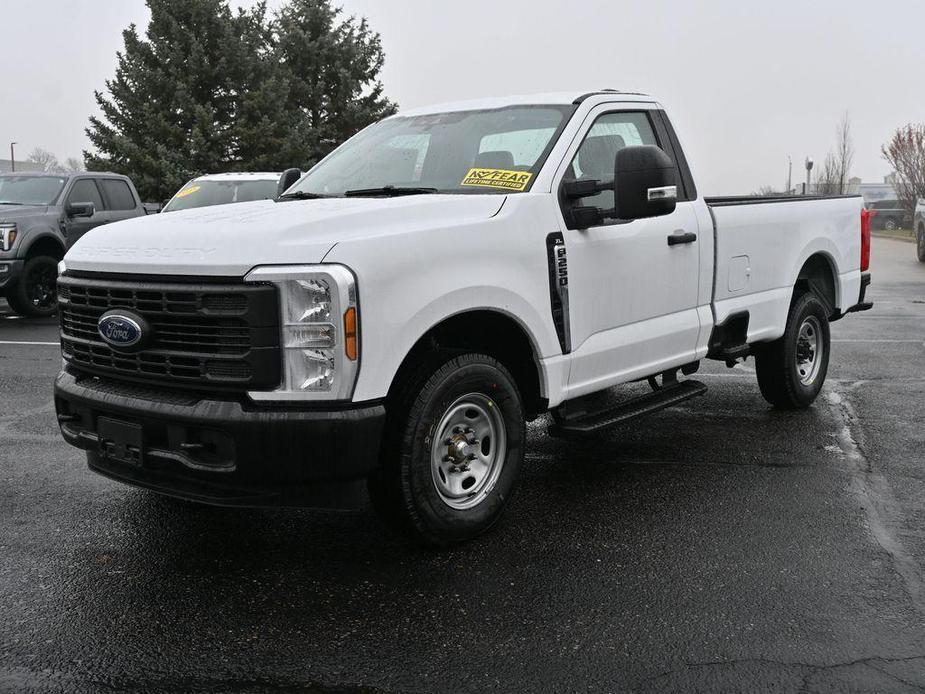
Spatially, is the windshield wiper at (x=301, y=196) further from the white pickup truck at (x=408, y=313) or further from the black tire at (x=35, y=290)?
the black tire at (x=35, y=290)

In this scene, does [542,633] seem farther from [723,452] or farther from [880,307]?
[880,307]

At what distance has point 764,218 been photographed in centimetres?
636

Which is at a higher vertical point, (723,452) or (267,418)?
→ (267,418)

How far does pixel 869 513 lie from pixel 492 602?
2149 mm

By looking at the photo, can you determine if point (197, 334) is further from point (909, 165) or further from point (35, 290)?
point (909, 165)

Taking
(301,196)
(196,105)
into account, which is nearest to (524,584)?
(301,196)

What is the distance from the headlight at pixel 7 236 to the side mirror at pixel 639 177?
10.4 meters

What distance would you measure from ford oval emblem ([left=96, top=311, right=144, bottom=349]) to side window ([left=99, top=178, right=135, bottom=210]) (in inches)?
459

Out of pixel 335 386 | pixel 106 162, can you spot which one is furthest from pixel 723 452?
pixel 106 162

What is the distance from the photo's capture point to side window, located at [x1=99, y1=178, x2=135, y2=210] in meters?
15.0

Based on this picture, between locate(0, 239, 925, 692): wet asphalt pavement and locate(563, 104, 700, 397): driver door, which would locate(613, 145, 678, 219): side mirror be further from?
locate(0, 239, 925, 692): wet asphalt pavement

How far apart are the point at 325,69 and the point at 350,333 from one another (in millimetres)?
41181

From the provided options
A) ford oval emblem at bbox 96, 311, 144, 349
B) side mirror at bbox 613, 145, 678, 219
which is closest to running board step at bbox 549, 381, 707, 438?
side mirror at bbox 613, 145, 678, 219

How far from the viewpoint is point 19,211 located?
13.1m
